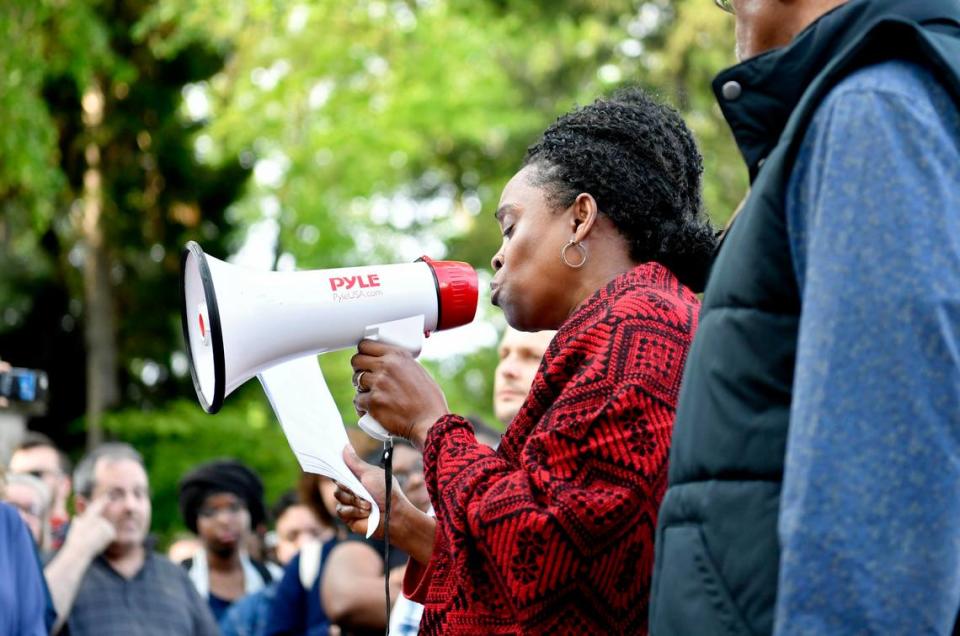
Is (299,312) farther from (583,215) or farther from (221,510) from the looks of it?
(221,510)

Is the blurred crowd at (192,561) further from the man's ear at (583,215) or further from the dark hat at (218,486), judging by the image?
the man's ear at (583,215)

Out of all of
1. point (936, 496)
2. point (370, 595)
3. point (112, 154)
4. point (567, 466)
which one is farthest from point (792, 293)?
point (112, 154)

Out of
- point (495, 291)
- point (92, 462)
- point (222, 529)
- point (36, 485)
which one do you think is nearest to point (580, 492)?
point (495, 291)

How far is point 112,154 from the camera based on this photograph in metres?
19.2

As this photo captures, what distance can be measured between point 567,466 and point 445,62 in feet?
52.9

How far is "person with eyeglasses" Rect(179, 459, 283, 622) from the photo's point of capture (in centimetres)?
792

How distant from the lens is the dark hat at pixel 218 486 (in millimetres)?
8078

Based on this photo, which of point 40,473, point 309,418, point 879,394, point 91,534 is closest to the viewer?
point 879,394

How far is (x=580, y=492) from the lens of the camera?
232cm

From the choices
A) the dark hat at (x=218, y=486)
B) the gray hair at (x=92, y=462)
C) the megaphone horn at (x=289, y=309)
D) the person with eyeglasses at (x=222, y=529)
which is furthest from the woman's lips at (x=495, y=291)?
the dark hat at (x=218, y=486)

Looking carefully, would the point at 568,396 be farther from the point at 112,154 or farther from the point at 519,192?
the point at 112,154

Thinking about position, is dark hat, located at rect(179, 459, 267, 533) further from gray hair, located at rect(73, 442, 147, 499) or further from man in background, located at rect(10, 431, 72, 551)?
gray hair, located at rect(73, 442, 147, 499)

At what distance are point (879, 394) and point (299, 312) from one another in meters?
1.65

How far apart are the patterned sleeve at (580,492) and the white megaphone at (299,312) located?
53 centimetres
